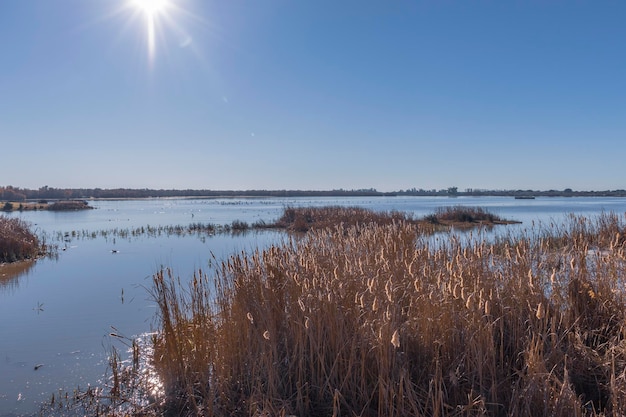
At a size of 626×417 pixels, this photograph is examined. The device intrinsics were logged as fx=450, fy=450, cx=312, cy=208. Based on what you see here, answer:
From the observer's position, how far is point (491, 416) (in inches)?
130

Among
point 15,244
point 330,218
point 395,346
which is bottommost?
point 15,244

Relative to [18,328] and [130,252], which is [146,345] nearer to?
[18,328]

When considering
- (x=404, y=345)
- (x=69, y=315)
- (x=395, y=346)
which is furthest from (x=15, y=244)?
(x=395, y=346)

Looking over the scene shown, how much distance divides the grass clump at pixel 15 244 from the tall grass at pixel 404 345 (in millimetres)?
12288

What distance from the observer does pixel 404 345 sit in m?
3.90

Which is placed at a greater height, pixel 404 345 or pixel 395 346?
pixel 395 346

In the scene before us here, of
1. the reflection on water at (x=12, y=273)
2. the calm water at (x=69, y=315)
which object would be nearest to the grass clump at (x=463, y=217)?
the calm water at (x=69, y=315)

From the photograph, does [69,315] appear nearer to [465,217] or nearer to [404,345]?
[404,345]

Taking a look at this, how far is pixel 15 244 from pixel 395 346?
15735mm

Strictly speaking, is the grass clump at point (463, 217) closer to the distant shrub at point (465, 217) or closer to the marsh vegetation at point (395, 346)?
the distant shrub at point (465, 217)

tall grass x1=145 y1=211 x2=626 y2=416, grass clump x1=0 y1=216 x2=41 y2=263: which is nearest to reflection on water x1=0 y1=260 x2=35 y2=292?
grass clump x1=0 y1=216 x2=41 y2=263

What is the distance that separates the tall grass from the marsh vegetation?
0.05ft

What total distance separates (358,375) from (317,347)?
42 centimetres

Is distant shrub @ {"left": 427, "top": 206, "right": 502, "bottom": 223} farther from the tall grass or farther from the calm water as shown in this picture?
the tall grass
